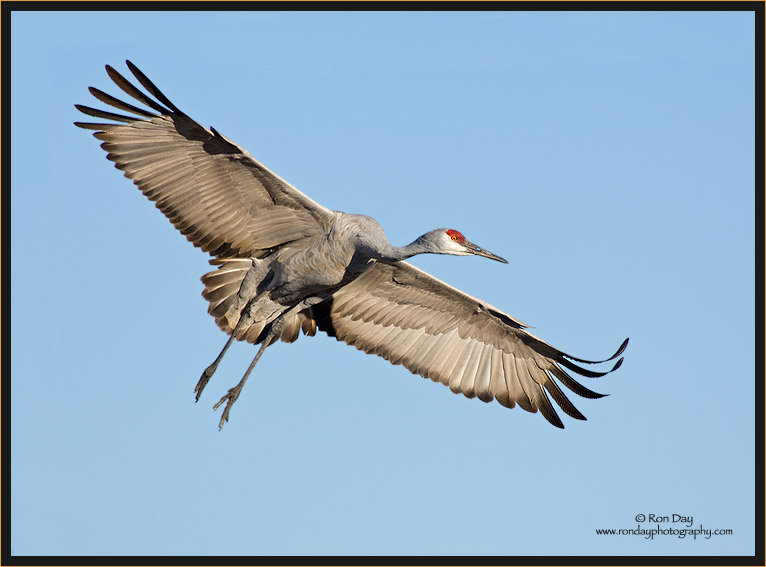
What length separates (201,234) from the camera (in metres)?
12.4

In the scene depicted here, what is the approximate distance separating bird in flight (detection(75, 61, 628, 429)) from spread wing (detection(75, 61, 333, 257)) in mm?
12

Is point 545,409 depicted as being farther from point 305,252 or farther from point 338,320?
point 305,252

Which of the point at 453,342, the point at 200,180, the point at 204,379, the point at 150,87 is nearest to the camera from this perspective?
the point at 150,87

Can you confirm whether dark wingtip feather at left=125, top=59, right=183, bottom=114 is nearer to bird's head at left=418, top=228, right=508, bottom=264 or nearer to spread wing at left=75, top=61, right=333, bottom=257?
spread wing at left=75, top=61, right=333, bottom=257

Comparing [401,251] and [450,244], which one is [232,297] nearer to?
[401,251]

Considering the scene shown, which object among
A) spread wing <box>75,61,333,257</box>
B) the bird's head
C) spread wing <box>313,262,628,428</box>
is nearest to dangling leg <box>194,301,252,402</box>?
spread wing <box>75,61,333,257</box>

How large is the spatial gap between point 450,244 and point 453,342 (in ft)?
7.91

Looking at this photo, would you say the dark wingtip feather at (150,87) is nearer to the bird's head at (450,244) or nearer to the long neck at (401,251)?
the long neck at (401,251)

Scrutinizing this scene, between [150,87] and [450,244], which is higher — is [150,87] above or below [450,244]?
above

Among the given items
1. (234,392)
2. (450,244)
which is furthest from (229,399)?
(450,244)

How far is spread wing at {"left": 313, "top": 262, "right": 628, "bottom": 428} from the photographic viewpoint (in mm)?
13312

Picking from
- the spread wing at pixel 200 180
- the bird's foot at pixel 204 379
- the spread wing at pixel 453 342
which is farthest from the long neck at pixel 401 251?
the bird's foot at pixel 204 379

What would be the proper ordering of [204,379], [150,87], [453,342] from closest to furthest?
[150,87], [204,379], [453,342]

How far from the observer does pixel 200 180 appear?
39.6 ft
